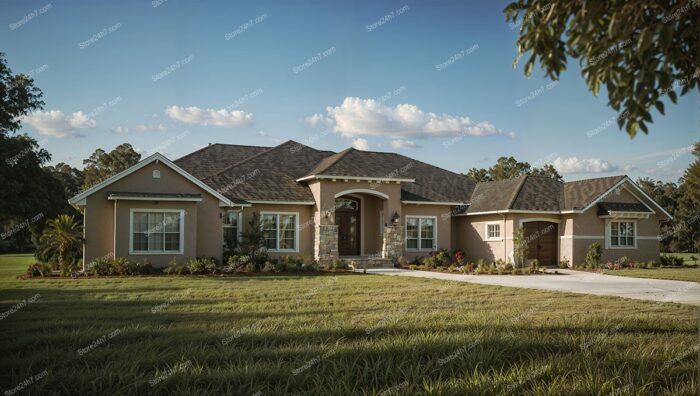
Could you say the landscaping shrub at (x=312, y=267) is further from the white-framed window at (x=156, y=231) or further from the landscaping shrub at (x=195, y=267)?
the white-framed window at (x=156, y=231)

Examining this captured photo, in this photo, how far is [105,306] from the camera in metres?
10.7

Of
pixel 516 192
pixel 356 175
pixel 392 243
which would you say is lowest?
pixel 392 243

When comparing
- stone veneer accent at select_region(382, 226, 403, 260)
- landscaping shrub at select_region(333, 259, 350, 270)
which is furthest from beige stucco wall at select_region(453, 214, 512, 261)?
landscaping shrub at select_region(333, 259, 350, 270)

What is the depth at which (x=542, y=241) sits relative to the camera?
2700 centimetres

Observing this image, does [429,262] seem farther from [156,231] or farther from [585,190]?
[156,231]

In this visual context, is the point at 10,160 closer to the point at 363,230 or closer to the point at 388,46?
the point at 363,230

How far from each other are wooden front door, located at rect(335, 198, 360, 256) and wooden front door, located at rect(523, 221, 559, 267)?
310 inches

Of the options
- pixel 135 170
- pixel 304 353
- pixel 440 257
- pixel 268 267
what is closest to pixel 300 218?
pixel 268 267

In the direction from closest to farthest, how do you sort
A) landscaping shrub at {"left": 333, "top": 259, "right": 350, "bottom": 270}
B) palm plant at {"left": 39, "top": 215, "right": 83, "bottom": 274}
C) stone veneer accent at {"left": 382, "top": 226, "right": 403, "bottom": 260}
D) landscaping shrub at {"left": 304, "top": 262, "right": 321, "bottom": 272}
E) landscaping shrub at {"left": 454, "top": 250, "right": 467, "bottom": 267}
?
1. palm plant at {"left": 39, "top": 215, "right": 83, "bottom": 274}
2. landscaping shrub at {"left": 304, "top": 262, "right": 321, "bottom": 272}
3. landscaping shrub at {"left": 333, "top": 259, "right": 350, "bottom": 270}
4. stone veneer accent at {"left": 382, "top": 226, "right": 403, "bottom": 260}
5. landscaping shrub at {"left": 454, "top": 250, "right": 467, "bottom": 267}

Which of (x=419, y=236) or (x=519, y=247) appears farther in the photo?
(x=419, y=236)

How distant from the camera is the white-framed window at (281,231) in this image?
80.4ft

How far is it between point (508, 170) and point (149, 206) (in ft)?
138

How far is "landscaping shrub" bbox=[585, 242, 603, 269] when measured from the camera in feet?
82.6

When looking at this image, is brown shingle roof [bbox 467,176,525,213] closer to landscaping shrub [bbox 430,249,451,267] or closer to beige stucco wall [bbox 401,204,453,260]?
beige stucco wall [bbox 401,204,453,260]
